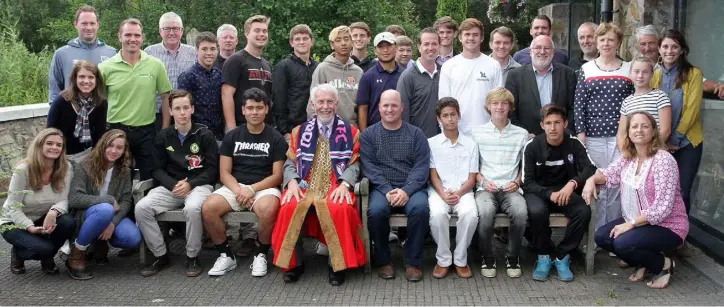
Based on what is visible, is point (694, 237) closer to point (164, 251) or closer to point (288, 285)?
point (288, 285)

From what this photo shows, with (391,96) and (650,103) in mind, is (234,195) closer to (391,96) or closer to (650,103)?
(391,96)

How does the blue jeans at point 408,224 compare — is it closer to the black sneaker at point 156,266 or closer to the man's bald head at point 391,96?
the man's bald head at point 391,96

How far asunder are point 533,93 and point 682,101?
42.7 inches

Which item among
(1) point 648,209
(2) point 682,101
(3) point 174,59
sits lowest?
(1) point 648,209

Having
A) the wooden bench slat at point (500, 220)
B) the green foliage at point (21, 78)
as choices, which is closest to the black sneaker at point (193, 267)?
the wooden bench slat at point (500, 220)

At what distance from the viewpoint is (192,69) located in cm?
622

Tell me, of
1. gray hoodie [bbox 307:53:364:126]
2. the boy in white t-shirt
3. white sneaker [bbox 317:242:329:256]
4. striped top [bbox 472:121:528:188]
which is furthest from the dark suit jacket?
white sneaker [bbox 317:242:329:256]

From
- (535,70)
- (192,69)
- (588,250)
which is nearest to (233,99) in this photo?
(192,69)

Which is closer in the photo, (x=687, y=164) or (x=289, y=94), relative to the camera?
(x=687, y=164)

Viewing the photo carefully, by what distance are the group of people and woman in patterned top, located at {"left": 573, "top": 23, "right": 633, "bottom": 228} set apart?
11mm

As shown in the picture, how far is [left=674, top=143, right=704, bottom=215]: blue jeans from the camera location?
18.1ft

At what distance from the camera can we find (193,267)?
17.7 feet

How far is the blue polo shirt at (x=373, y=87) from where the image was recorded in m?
6.06

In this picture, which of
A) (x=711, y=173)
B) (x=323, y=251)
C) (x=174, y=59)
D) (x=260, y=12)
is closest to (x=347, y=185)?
(x=323, y=251)
